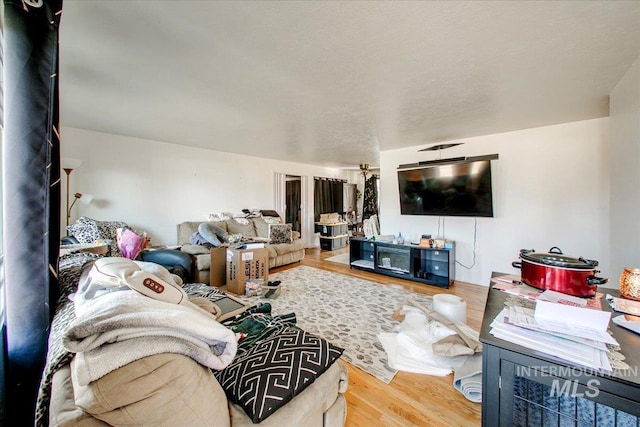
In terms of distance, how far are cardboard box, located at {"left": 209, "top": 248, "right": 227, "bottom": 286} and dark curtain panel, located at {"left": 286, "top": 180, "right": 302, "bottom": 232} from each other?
303 cm

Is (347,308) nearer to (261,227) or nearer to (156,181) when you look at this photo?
(261,227)

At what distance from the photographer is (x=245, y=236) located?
4.41 meters

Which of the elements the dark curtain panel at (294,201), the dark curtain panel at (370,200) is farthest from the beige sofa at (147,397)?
the dark curtain panel at (370,200)

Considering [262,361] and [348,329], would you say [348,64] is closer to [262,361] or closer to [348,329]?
[262,361]

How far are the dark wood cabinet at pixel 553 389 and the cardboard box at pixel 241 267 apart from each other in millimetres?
2887

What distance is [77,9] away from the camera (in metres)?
1.25

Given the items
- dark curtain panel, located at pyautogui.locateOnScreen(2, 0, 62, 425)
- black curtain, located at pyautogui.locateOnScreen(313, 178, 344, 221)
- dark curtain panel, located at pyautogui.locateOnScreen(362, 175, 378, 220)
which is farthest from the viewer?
dark curtain panel, located at pyautogui.locateOnScreen(362, 175, 378, 220)

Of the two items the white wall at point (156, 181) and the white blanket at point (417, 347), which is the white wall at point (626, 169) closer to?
the white blanket at point (417, 347)

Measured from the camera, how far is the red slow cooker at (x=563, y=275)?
110 centimetres

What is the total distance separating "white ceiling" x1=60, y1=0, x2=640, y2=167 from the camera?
127 cm

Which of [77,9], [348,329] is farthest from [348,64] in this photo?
[348,329]

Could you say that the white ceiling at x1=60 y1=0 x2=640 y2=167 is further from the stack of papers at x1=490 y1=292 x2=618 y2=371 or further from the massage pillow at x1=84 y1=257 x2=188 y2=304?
the stack of papers at x1=490 y1=292 x2=618 y2=371

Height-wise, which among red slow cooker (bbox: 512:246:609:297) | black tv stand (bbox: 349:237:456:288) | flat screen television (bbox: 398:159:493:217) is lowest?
black tv stand (bbox: 349:237:456:288)

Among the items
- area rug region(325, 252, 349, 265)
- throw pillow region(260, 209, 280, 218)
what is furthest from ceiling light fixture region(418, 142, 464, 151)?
throw pillow region(260, 209, 280, 218)
